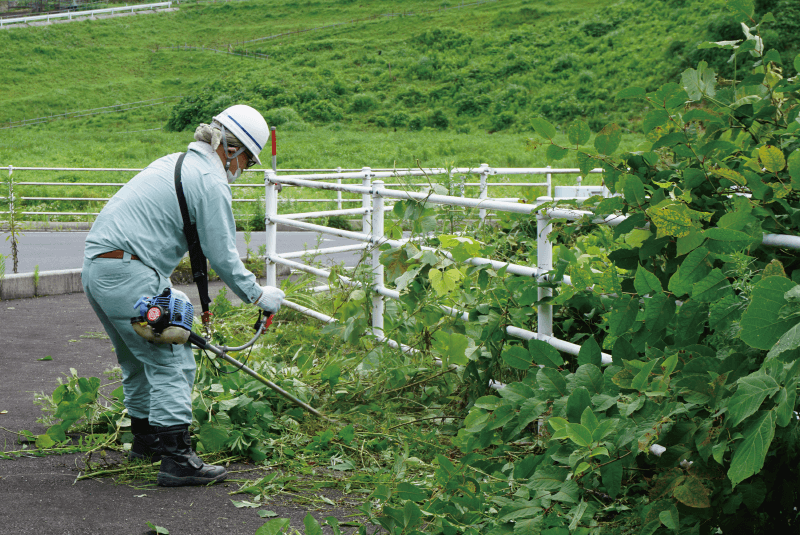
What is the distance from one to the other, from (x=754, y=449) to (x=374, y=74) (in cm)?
5065

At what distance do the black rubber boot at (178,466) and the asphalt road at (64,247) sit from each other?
688 centimetres

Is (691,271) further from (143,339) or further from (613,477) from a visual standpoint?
(143,339)

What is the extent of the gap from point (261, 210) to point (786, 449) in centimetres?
1449

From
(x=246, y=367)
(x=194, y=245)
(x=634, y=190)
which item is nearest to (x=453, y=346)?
(x=246, y=367)

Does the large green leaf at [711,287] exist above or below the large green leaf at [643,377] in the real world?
above

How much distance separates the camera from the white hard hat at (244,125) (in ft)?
12.6

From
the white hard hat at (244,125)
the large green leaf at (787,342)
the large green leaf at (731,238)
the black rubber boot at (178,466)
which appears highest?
the white hard hat at (244,125)

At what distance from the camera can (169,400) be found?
366cm

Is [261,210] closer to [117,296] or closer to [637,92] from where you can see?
[117,296]

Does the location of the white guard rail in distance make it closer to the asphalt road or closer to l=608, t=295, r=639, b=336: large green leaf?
l=608, t=295, r=639, b=336: large green leaf

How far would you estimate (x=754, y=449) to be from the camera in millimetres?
1439

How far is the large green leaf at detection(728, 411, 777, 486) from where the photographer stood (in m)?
1.42

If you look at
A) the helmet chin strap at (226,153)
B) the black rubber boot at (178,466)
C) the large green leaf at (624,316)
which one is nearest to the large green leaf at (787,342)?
the large green leaf at (624,316)

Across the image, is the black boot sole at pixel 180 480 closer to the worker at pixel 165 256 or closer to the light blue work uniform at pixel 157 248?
the worker at pixel 165 256
